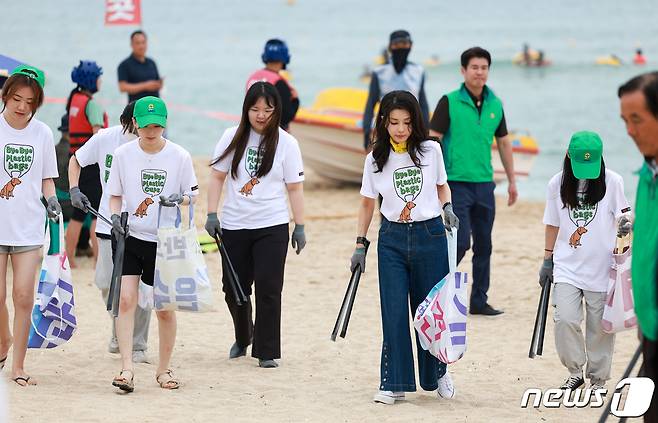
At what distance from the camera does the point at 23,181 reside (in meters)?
6.79

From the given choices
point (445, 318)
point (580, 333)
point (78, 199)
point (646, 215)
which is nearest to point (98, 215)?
point (78, 199)

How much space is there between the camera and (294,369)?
25.2 ft

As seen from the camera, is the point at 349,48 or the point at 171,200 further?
the point at 349,48

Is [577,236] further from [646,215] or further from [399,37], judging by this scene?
[399,37]

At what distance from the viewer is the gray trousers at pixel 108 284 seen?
7.62m

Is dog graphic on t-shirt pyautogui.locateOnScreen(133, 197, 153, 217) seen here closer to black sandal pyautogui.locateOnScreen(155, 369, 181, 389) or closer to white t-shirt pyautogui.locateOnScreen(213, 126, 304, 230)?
white t-shirt pyautogui.locateOnScreen(213, 126, 304, 230)

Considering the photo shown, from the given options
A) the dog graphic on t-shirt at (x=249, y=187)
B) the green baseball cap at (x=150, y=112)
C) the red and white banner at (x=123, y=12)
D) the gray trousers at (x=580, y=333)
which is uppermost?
the red and white banner at (x=123, y=12)

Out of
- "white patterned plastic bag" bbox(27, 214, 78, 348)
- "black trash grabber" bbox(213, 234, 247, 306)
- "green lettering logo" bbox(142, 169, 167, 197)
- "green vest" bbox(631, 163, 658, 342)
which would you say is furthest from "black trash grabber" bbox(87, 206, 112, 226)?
"green vest" bbox(631, 163, 658, 342)

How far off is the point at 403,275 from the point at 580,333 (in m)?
1.03

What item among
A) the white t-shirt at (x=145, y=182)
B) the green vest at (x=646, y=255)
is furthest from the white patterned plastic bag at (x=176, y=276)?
the green vest at (x=646, y=255)

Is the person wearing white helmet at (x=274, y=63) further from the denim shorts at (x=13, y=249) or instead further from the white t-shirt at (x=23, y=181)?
the denim shorts at (x=13, y=249)

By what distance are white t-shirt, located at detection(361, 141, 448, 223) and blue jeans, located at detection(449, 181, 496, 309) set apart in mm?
2193

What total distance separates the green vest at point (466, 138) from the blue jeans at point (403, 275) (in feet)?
7.41

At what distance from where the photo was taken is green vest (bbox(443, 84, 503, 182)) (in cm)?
887
